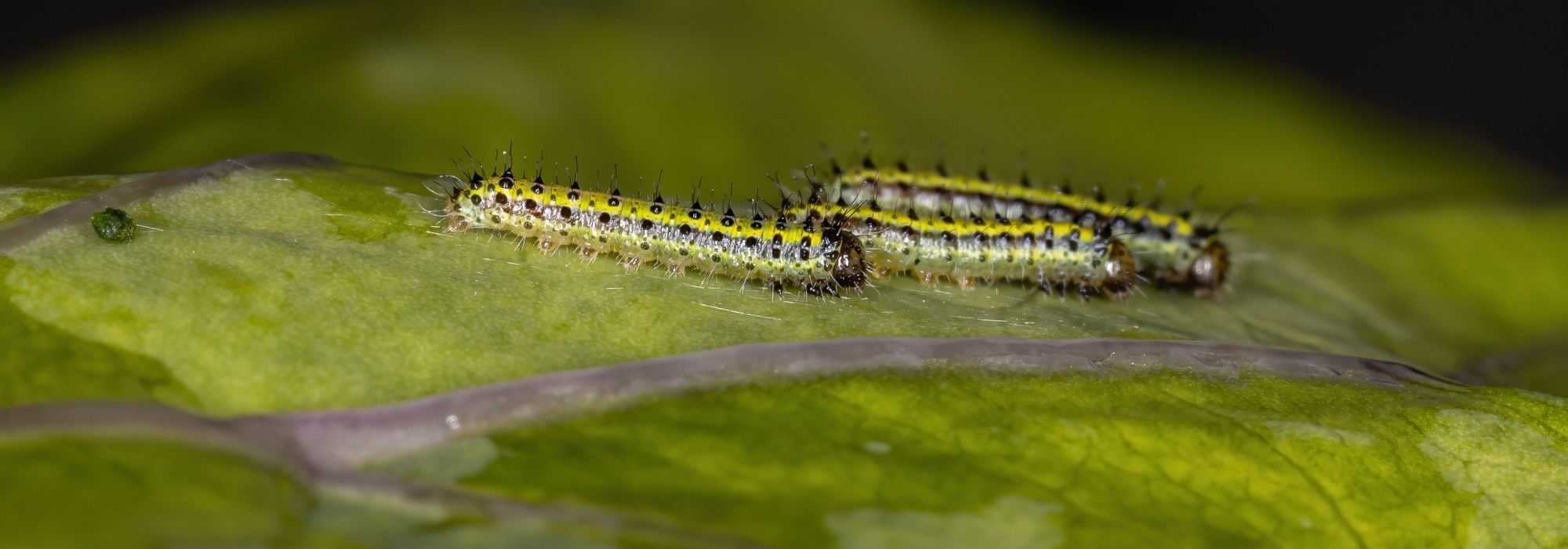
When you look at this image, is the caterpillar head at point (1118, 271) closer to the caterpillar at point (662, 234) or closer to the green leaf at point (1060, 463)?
the caterpillar at point (662, 234)

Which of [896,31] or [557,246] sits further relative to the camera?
[896,31]

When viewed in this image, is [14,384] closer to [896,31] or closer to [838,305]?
[838,305]

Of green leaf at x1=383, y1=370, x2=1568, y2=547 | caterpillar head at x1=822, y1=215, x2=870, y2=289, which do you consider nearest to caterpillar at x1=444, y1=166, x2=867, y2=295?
caterpillar head at x1=822, y1=215, x2=870, y2=289

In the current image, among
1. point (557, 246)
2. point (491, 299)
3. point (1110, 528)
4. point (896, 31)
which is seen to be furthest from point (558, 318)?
point (896, 31)

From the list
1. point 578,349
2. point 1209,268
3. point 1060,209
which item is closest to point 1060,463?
point 578,349

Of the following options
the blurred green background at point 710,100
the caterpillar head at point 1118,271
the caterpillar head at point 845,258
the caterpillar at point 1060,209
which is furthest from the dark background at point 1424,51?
the caterpillar head at point 845,258

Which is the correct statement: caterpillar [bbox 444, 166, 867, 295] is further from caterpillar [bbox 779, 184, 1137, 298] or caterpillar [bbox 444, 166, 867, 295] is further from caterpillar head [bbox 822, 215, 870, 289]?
caterpillar [bbox 779, 184, 1137, 298]
